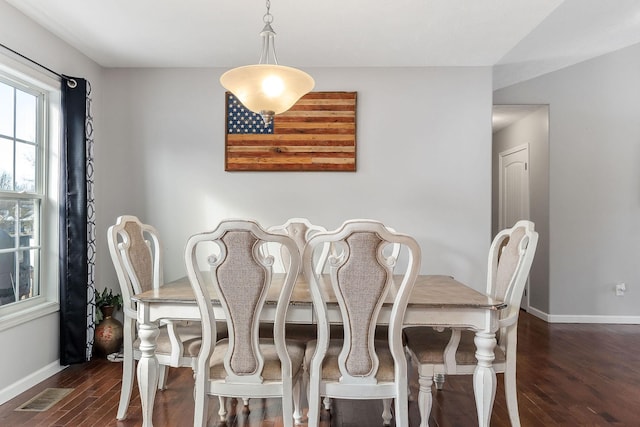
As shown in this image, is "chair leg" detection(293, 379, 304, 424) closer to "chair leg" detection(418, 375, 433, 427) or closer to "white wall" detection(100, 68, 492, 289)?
"chair leg" detection(418, 375, 433, 427)

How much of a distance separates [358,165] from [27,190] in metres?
2.53

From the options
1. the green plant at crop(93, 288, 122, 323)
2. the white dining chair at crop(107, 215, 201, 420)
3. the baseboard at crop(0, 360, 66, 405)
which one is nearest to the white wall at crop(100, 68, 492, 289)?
the green plant at crop(93, 288, 122, 323)

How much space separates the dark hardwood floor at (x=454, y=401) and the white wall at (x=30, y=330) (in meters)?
0.12

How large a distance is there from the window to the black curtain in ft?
0.29

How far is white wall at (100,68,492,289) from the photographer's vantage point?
145 inches

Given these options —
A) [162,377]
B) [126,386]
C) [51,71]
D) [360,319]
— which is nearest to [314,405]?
[360,319]

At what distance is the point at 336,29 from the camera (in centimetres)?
296

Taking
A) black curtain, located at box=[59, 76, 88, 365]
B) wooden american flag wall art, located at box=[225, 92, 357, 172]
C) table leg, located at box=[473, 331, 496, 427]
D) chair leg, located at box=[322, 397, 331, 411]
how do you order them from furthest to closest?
wooden american flag wall art, located at box=[225, 92, 357, 172], black curtain, located at box=[59, 76, 88, 365], chair leg, located at box=[322, 397, 331, 411], table leg, located at box=[473, 331, 496, 427]

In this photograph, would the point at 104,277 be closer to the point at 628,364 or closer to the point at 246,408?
the point at 246,408

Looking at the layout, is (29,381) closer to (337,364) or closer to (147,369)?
(147,369)

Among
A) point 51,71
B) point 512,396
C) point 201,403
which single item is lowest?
point 512,396

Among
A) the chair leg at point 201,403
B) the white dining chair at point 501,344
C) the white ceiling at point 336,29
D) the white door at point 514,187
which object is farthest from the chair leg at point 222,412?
the white door at point 514,187

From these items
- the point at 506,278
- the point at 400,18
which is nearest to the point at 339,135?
the point at 400,18

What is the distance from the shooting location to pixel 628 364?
3.22 metres
